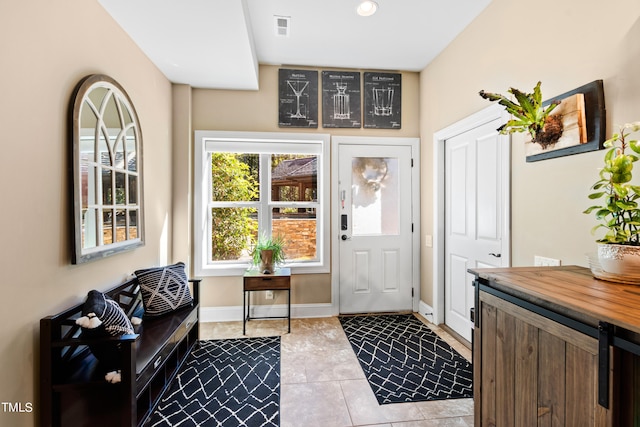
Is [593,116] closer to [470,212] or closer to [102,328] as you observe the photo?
[470,212]

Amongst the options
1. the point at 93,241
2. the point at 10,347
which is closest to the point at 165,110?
the point at 93,241

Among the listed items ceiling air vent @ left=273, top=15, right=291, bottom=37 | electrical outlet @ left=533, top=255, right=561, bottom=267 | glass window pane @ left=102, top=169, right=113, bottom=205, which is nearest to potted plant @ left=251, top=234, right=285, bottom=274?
glass window pane @ left=102, top=169, right=113, bottom=205

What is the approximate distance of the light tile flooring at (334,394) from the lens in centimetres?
186

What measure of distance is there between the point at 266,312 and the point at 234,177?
5.11 ft

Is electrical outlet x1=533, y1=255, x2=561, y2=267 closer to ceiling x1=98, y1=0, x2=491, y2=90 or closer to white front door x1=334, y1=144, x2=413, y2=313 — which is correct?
white front door x1=334, y1=144, x2=413, y2=313

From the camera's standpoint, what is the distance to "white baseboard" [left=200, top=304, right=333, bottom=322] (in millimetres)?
3434

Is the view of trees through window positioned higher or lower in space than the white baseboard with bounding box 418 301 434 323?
higher

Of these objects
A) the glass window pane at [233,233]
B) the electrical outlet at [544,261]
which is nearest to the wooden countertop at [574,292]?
the electrical outlet at [544,261]

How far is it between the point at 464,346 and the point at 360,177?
1.98 meters

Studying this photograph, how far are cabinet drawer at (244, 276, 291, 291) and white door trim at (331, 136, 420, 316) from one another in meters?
0.71

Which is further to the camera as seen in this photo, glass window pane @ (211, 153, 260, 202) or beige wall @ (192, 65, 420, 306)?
glass window pane @ (211, 153, 260, 202)

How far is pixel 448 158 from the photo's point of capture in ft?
10.4

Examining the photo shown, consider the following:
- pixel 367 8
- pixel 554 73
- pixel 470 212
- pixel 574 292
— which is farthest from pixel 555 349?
pixel 367 8

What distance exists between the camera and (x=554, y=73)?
1847mm
